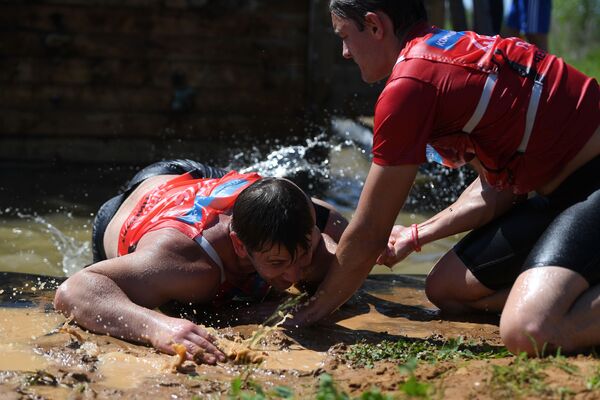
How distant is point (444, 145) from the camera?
3.87m

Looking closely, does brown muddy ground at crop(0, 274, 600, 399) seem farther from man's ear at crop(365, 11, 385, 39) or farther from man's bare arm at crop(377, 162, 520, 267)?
man's ear at crop(365, 11, 385, 39)

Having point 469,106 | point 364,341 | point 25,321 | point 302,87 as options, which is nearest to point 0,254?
point 25,321

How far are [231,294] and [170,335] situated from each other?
2.76ft

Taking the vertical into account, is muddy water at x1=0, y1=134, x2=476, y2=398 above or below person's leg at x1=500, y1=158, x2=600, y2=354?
below

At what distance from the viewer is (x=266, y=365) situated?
347 cm

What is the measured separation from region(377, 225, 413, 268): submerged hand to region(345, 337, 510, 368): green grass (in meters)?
0.76

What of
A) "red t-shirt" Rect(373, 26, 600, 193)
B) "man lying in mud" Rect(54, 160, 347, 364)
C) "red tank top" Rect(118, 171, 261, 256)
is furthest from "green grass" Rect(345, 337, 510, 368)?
"red tank top" Rect(118, 171, 261, 256)

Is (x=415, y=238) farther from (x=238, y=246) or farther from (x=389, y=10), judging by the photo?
(x=389, y=10)

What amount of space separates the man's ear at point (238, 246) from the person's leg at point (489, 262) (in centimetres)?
102

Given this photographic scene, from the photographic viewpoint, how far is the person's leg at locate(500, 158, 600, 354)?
342 cm

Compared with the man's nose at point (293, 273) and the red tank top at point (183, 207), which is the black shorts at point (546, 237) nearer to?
the man's nose at point (293, 273)

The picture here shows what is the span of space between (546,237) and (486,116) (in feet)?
1.77

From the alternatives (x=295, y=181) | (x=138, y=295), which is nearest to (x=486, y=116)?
(x=138, y=295)

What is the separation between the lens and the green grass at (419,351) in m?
3.49
